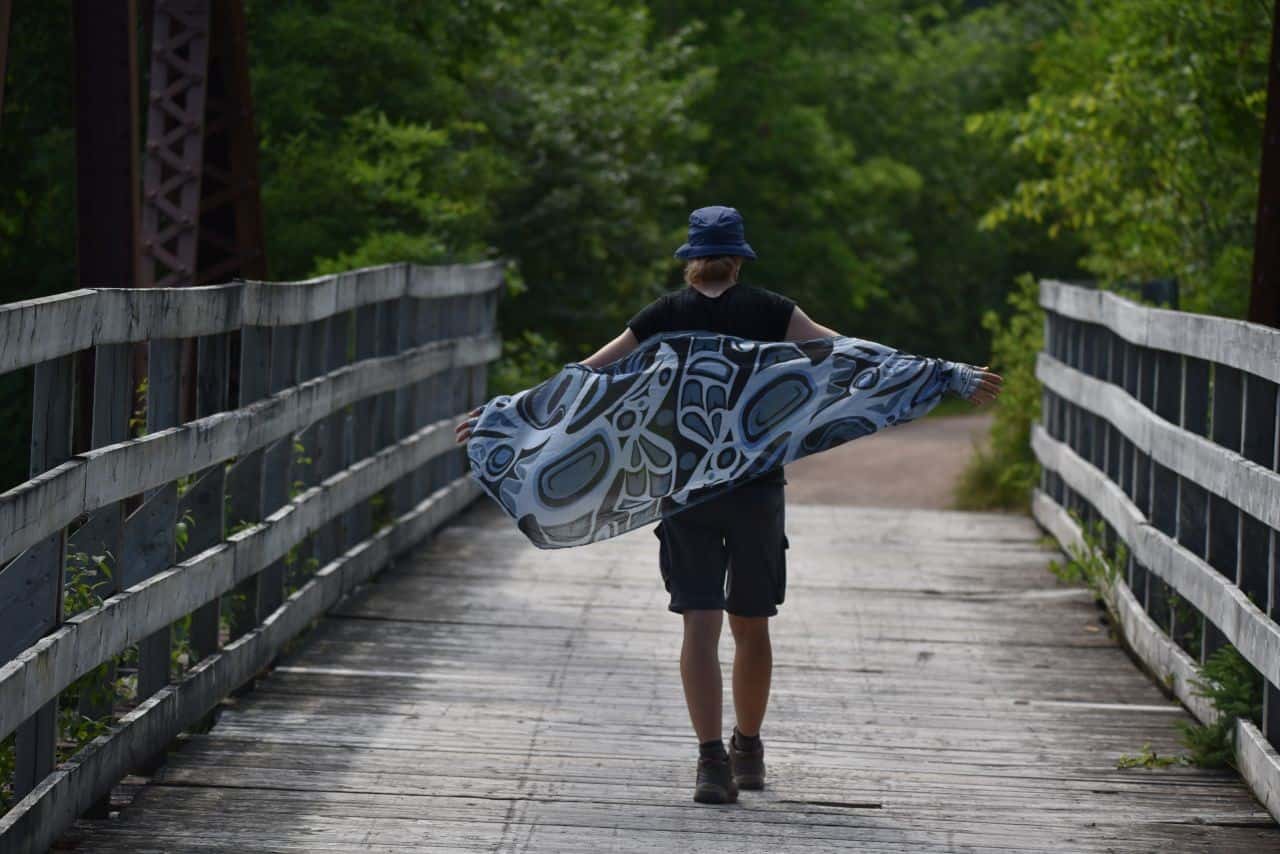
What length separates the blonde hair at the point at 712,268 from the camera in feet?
20.7

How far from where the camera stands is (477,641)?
875cm

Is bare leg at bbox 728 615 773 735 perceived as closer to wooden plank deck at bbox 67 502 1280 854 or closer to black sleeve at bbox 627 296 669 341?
wooden plank deck at bbox 67 502 1280 854

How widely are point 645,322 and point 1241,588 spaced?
6.76 ft

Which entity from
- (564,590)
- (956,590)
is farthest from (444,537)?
(956,590)

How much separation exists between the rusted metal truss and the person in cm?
364

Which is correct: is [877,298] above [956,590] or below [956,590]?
above

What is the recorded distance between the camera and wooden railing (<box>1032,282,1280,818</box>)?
6.31m

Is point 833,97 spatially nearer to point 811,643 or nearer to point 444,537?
point 444,537

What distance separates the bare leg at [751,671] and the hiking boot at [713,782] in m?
0.21

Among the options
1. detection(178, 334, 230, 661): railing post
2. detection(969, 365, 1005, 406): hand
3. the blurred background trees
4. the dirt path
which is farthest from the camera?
the dirt path

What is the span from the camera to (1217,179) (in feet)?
46.3

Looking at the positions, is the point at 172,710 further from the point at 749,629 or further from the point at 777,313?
the point at 777,313

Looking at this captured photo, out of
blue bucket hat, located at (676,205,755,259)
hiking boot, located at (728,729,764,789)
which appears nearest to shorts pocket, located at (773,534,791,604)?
hiking boot, located at (728,729,764,789)

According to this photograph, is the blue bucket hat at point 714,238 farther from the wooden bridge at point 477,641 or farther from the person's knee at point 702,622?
the wooden bridge at point 477,641
